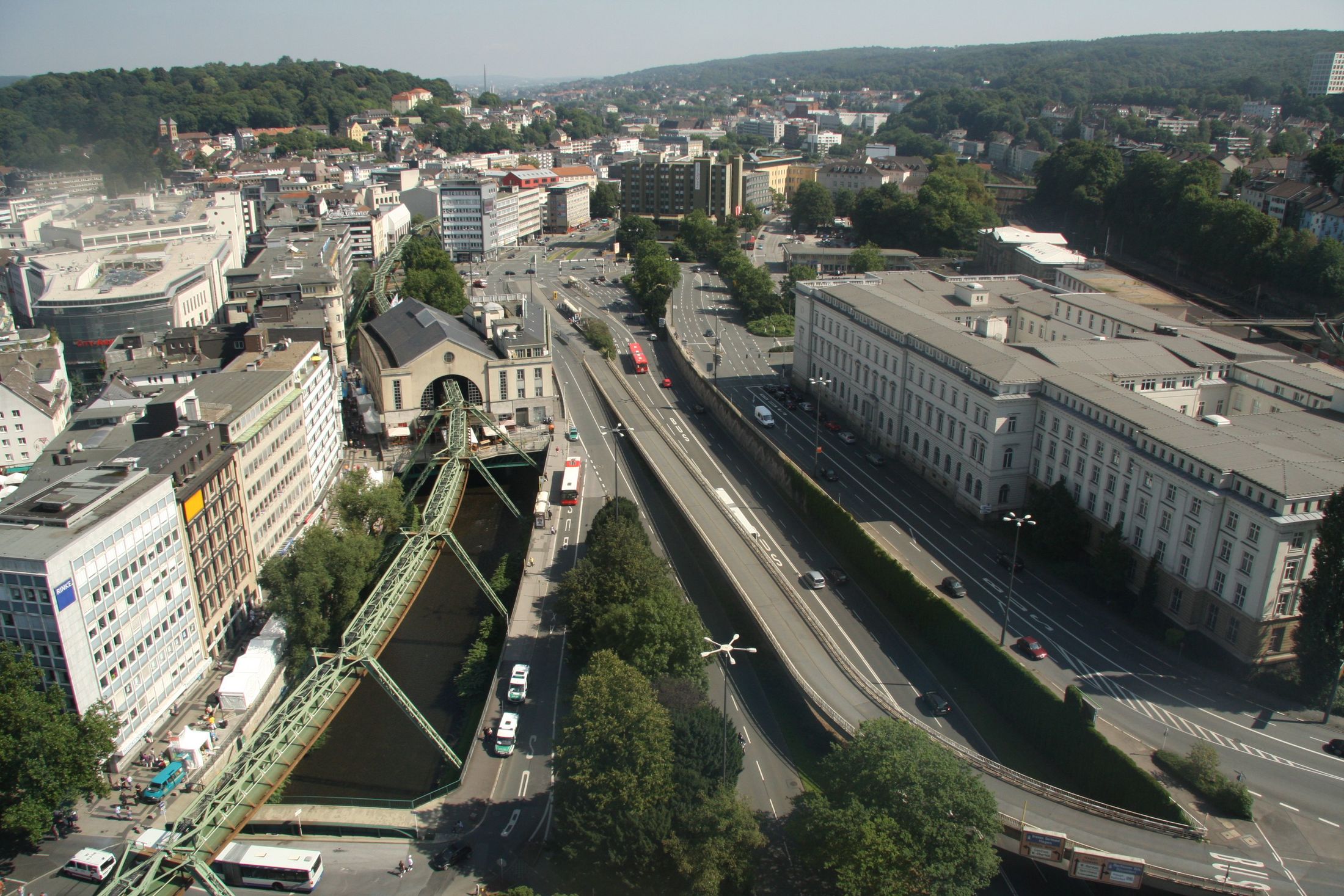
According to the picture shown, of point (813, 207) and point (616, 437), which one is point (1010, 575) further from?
point (813, 207)

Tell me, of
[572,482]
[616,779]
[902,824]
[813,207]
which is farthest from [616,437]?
[813,207]

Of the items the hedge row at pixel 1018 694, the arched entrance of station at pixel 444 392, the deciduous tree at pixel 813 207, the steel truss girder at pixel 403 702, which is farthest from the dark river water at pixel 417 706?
the deciduous tree at pixel 813 207

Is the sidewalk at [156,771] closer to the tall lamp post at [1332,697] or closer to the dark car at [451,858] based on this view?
the dark car at [451,858]

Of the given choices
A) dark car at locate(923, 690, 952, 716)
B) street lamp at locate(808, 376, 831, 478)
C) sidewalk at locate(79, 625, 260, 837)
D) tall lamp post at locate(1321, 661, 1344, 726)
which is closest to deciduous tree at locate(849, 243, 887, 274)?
street lamp at locate(808, 376, 831, 478)

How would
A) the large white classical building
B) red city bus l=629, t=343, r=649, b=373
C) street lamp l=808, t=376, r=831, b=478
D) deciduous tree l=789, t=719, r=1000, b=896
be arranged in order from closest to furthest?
deciduous tree l=789, t=719, r=1000, b=896 < the large white classical building < street lamp l=808, t=376, r=831, b=478 < red city bus l=629, t=343, r=649, b=373

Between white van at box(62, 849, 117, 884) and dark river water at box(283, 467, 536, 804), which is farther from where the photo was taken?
dark river water at box(283, 467, 536, 804)

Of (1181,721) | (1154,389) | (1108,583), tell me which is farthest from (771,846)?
(1154,389)

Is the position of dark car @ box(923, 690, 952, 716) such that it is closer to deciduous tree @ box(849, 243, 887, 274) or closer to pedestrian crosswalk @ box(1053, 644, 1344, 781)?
pedestrian crosswalk @ box(1053, 644, 1344, 781)
